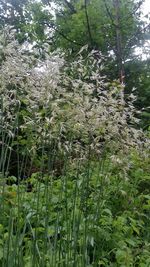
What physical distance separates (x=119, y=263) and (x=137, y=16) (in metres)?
Result: 8.64

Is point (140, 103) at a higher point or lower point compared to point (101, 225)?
higher

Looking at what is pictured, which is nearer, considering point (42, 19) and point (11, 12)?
point (42, 19)

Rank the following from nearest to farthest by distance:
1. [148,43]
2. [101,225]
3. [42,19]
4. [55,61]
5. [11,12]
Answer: [55,61] → [101,225] → [148,43] → [42,19] → [11,12]

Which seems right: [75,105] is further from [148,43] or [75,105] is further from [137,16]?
[137,16]

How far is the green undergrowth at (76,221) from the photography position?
2.03m

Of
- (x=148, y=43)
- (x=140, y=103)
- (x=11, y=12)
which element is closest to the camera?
(x=140, y=103)

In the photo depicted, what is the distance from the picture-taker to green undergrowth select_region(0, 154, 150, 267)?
203 cm

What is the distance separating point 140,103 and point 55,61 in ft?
20.6

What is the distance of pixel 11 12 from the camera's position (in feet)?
43.0

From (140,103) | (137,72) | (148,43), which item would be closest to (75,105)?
(140,103)

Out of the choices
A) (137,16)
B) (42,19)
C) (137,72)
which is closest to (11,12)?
(42,19)

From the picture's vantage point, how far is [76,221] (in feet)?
7.32

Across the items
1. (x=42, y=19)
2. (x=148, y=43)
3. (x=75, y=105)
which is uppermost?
(x=42, y=19)

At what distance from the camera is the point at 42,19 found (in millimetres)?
10625
